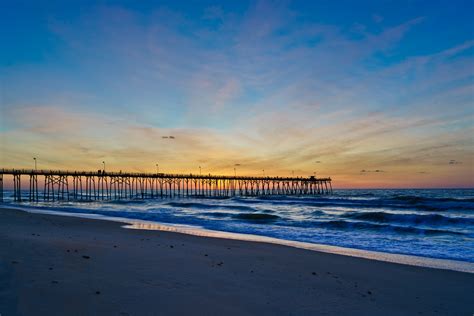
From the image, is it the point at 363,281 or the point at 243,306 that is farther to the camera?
the point at 363,281

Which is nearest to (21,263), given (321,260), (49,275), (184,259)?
(49,275)

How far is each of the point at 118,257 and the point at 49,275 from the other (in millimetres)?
2327

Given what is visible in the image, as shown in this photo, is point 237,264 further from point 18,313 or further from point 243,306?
point 18,313

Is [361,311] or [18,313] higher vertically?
[18,313]

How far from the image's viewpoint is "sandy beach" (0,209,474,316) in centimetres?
448

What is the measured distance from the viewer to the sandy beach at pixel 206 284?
4.48m

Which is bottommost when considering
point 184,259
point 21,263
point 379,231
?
point 379,231

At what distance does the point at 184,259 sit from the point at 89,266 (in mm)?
2271

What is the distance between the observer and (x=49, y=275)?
211 inches

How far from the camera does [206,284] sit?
5.86 meters

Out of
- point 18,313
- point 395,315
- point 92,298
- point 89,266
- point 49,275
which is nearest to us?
point 18,313

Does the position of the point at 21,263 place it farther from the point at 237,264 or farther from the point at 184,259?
the point at 237,264

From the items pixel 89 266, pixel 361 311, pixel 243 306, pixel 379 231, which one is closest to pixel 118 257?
pixel 89 266

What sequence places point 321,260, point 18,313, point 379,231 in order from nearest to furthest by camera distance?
point 18,313 < point 321,260 < point 379,231
